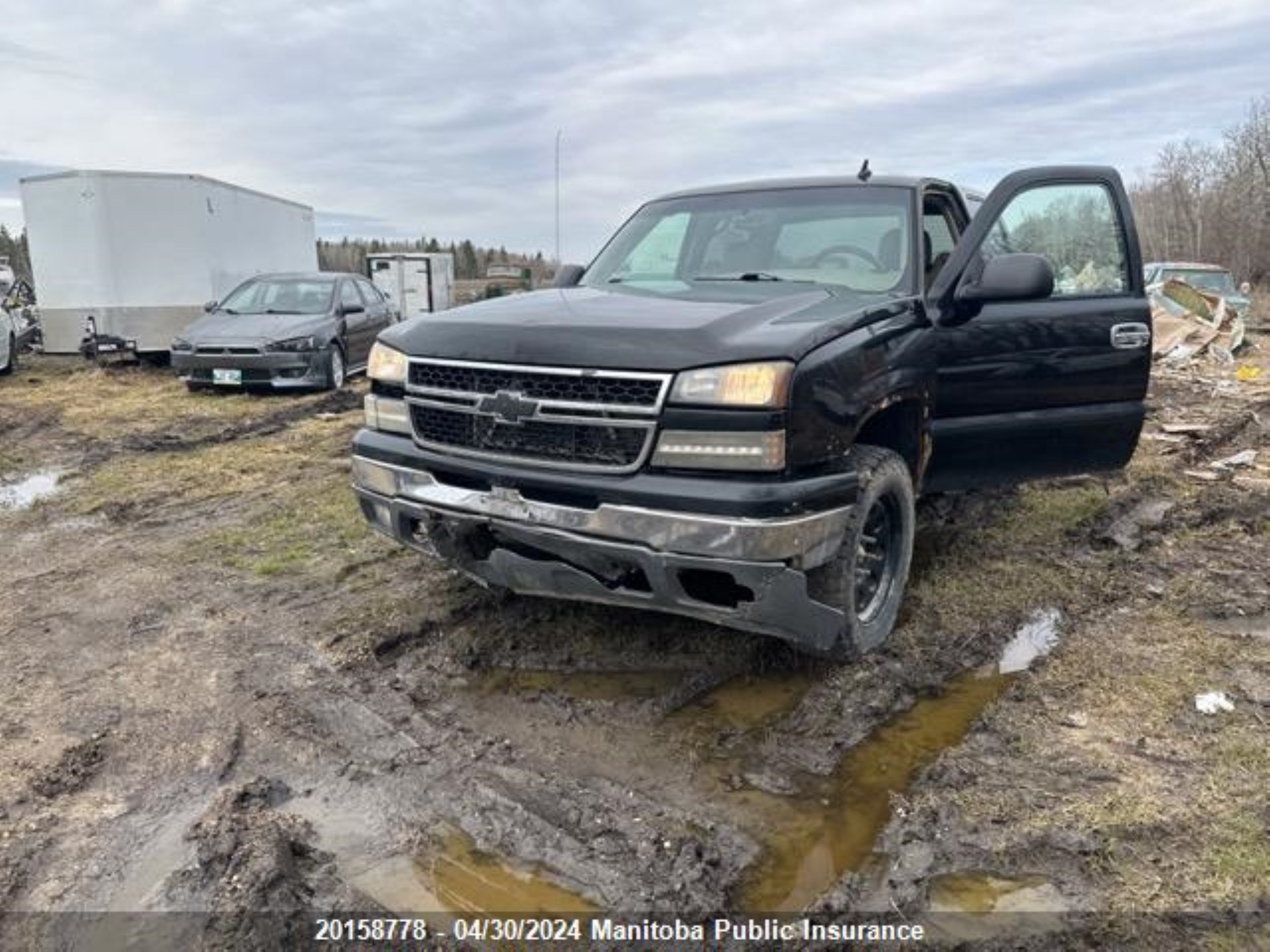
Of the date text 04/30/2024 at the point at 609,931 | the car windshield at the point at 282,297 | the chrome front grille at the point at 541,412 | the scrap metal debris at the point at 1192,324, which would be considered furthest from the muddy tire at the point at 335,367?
the scrap metal debris at the point at 1192,324

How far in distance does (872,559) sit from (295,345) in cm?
922

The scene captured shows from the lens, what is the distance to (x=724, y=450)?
9.59 feet

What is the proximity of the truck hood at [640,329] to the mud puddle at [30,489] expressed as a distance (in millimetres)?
4291

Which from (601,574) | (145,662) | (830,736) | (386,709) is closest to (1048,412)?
(830,736)

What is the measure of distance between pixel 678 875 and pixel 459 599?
2.15 meters

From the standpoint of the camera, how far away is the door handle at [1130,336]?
4578 mm

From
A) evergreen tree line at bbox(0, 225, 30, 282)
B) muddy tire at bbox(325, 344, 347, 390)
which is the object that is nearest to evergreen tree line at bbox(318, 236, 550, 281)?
evergreen tree line at bbox(0, 225, 30, 282)

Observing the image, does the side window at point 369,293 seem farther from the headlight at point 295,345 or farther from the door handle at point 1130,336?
the door handle at point 1130,336

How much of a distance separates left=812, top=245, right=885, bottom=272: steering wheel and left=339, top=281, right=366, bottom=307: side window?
31.1ft

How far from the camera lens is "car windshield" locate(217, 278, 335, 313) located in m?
12.1

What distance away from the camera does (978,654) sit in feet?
13.0

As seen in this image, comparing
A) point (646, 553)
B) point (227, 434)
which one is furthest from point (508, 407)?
point (227, 434)

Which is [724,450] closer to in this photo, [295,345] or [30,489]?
[30,489]

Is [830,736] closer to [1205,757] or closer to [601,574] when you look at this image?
[601,574]
